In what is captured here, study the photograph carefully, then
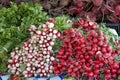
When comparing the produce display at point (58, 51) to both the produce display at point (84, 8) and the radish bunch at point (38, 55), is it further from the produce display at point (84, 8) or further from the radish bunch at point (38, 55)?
the produce display at point (84, 8)

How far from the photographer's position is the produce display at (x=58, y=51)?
2203 mm

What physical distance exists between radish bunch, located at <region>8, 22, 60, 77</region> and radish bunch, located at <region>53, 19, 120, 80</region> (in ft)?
0.19

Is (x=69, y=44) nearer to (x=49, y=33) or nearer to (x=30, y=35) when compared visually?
(x=49, y=33)

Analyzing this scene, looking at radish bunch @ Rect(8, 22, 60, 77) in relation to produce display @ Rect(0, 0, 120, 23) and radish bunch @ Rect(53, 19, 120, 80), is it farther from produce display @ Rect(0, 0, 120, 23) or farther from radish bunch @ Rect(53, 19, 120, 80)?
produce display @ Rect(0, 0, 120, 23)

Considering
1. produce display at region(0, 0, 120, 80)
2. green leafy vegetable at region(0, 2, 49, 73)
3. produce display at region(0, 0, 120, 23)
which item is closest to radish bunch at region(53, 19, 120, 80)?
produce display at region(0, 0, 120, 80)

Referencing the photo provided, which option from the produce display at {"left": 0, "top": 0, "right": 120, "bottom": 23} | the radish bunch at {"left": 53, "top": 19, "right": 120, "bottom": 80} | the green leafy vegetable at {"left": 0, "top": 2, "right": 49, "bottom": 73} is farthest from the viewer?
the produce display at {"left": 0, "top": 0, "right": 120, "bottom": 23}

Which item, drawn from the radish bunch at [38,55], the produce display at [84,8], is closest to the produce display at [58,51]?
the radish bunch at [38,55]

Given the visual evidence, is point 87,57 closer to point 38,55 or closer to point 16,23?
point 38,55

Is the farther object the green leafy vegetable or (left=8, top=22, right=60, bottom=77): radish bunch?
the green leafy vegetable

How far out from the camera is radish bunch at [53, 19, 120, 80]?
219 cm

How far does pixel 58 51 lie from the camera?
7.45 ft

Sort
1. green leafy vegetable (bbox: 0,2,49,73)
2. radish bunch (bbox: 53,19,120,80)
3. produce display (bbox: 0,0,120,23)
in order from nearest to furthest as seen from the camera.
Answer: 1. radish bunch (bbox: 53,19,120,80)
2. green leafy vegetable (bbox: 0,2,49,73)
3. produce display (bbox: 0,0,120,23)

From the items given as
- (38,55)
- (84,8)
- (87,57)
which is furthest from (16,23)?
(84,8)

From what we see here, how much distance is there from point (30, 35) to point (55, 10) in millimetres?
713
